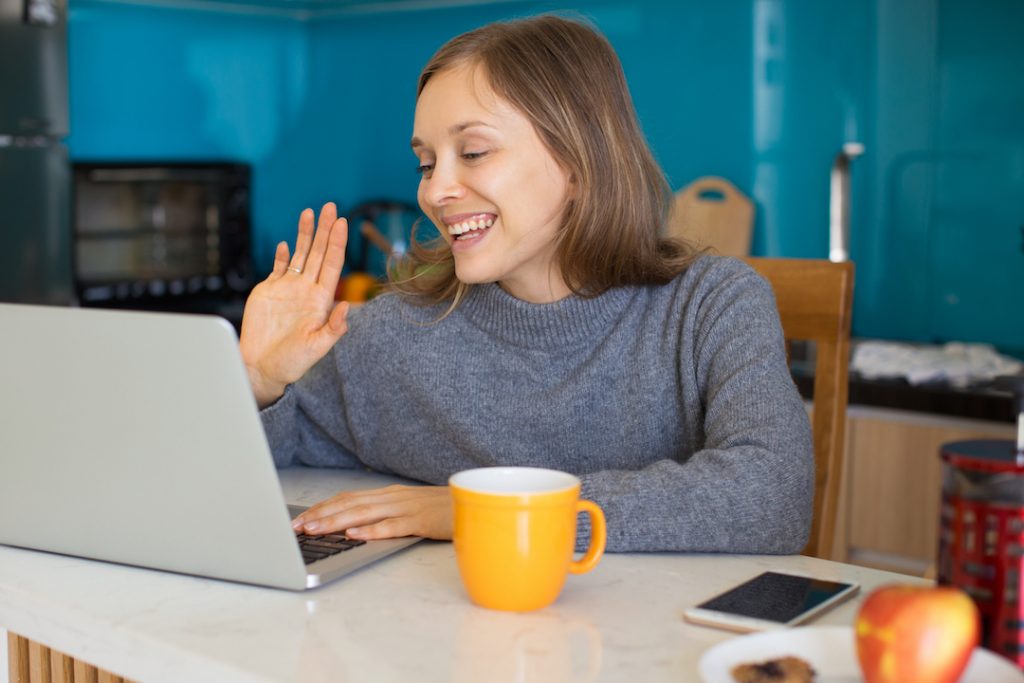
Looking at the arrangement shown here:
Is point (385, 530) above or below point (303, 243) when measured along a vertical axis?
below

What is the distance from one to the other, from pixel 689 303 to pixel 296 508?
1.60 feet

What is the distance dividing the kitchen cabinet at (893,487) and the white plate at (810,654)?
1.66 m

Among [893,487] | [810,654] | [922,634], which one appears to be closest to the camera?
[922,634]

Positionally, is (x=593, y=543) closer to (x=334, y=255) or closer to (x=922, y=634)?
(x=922, y=634)

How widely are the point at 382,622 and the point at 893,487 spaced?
1766 mm

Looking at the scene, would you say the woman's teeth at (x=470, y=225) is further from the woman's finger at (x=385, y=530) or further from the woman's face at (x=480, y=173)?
the woman's finger at (x=385, y=530)

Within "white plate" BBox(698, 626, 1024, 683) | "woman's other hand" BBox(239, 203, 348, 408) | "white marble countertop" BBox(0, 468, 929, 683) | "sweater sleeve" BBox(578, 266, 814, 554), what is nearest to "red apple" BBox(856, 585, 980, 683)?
"white plate" BBox(698, 626, 1024, 683)

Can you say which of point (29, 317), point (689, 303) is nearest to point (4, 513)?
point (29, 317)

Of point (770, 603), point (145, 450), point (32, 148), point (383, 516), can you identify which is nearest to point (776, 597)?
point (770, 603)

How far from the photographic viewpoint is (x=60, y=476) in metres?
0.95

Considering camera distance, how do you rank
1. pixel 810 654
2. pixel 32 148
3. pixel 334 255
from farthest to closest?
pixel 32 148
pixel 334 255
pixel 810 654

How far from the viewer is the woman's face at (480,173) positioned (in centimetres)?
130

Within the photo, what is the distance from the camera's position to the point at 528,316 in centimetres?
138

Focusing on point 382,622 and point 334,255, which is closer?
point 382,622
